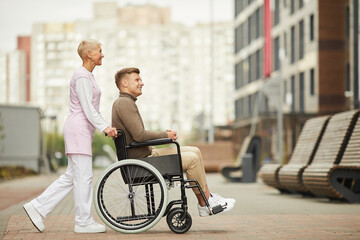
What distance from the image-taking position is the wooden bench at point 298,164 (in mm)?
12680

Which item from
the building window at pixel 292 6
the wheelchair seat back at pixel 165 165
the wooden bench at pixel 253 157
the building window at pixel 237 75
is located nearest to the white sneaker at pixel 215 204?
the wheelchair seat back at pixel 165 165

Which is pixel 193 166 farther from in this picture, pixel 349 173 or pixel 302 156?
pixel 302 156

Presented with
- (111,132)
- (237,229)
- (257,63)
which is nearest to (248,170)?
(237,229)

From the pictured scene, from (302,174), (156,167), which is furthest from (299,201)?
(156,167)

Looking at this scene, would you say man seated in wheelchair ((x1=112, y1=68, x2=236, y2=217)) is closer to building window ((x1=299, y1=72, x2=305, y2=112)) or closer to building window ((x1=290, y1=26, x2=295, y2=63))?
building window ((x1=299, y1=72, x2=305, y2=112))

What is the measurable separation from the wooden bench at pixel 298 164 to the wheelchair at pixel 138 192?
5421mm

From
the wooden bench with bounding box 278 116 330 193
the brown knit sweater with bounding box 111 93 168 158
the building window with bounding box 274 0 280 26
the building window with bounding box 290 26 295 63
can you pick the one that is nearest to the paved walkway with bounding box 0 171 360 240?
the wooden bench with bounding box 278 116 330 193

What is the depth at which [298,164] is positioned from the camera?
43.5 feet

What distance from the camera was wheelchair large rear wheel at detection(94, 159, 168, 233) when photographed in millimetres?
7160

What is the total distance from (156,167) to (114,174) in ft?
1.29

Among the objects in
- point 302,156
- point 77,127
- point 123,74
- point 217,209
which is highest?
point 123,74

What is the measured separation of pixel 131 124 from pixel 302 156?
22.0 ft

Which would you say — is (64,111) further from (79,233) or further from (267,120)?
(79,233)

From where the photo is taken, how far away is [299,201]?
40.0 ft
